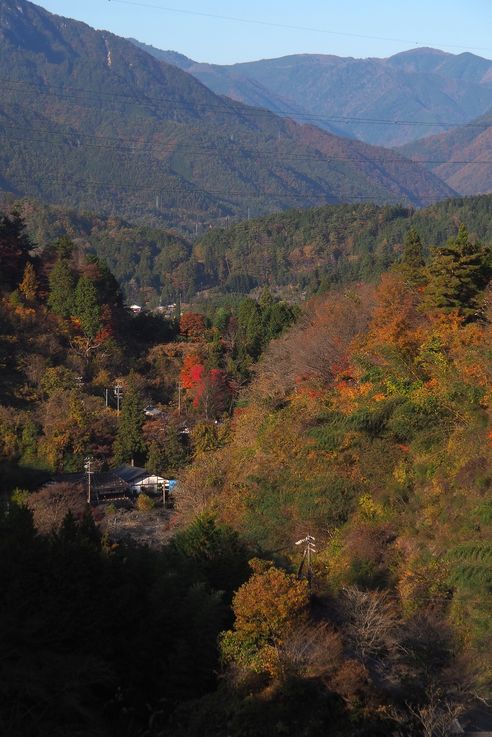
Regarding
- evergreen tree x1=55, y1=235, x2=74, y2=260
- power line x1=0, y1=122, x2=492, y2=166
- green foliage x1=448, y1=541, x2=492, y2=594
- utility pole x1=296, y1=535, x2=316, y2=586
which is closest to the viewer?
green foliage x1=448, y1=541, x2=492, y2=594

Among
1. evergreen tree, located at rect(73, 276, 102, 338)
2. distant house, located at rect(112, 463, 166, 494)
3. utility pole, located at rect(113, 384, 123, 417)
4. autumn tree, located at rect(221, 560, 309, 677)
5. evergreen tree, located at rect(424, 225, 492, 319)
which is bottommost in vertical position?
distant house, located at rect(112, 463, 166, 494)

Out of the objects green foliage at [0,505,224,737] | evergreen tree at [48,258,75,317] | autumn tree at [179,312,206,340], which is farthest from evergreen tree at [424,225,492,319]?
autumn tree at [179,312,206,340]

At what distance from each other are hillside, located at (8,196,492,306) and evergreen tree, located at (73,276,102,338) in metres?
38.3

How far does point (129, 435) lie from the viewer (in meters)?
26.9

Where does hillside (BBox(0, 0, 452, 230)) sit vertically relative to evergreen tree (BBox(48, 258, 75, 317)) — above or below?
below

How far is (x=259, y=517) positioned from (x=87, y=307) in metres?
14.2

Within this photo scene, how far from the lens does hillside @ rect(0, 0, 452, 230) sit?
133500 mm

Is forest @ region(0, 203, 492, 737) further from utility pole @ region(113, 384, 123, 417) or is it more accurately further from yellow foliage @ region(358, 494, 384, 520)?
utility pole @ region(113, 384, 123, 417)

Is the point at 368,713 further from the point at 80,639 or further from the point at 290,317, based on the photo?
the point at 290,317

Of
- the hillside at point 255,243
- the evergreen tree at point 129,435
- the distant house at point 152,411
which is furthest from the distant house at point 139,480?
the hillside at point 255,243

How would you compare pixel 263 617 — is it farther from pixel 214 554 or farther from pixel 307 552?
pixel 307 552

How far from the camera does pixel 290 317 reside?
33.1 metres

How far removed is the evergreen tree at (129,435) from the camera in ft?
87.8

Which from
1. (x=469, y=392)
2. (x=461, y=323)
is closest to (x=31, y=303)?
(x=461, y=323)
